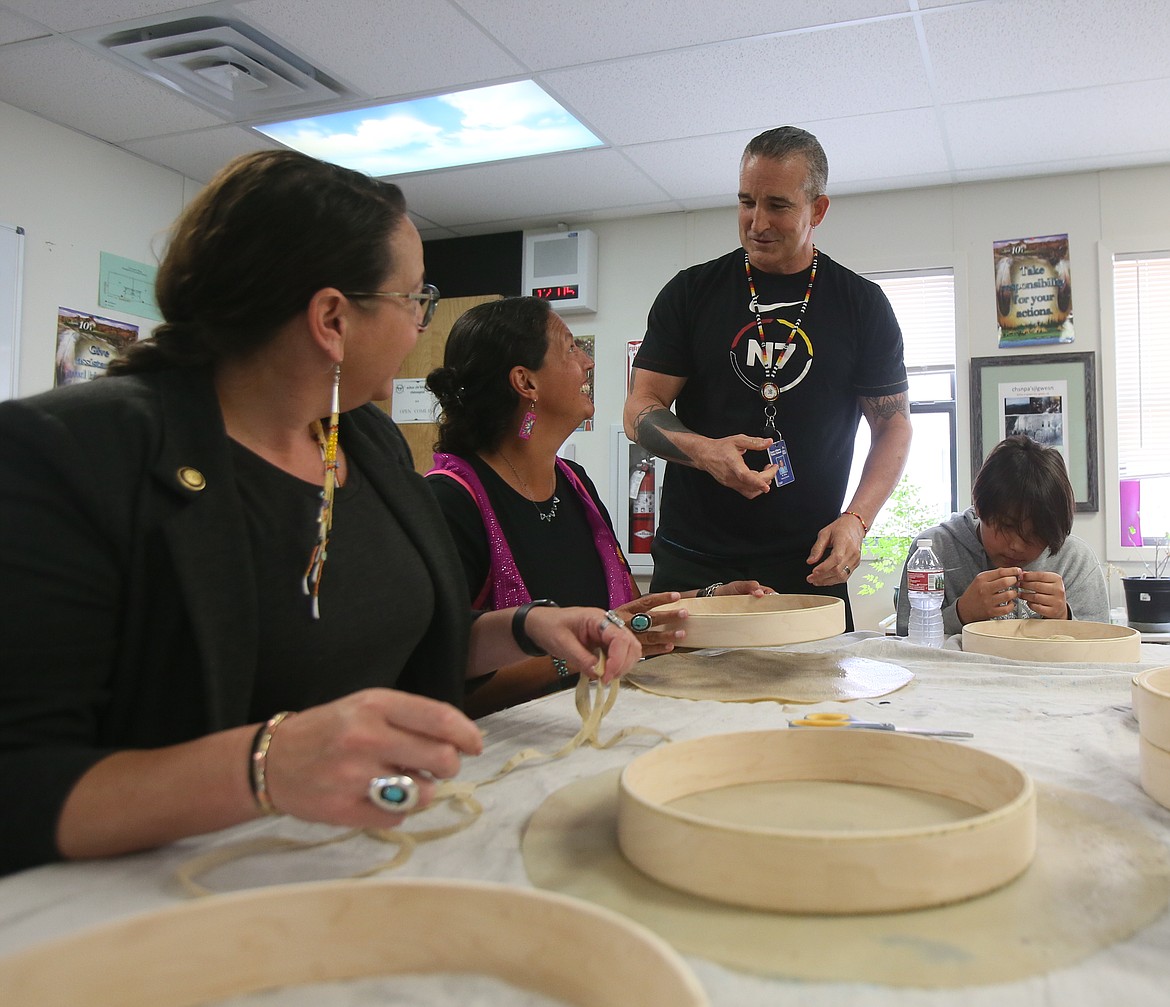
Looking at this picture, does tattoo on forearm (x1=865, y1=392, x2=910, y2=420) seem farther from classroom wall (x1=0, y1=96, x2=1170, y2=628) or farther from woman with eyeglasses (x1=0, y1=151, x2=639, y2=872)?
classroom wall (x1=0, y1=96, x2=1170, y2=628)

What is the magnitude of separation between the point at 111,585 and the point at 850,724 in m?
0.82

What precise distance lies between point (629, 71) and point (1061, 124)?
1814mm

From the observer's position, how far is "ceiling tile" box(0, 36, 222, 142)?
10.8ft

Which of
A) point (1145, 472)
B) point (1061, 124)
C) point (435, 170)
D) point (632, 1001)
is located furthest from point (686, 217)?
point (632, 1001)

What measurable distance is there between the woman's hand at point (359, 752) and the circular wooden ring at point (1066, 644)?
123 centimetres

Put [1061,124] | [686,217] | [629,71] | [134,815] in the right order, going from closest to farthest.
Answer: [134,815]
[629,71]
[1061,124]
[686,217]

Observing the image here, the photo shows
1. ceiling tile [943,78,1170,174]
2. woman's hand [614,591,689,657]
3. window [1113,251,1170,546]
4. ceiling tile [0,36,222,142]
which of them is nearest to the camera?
woman's hand [614,591,689,657]

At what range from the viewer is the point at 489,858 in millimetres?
715

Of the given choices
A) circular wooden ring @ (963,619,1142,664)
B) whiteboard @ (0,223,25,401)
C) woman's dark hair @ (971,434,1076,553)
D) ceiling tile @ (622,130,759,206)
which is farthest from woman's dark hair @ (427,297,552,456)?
whiteboard @ (0,223,25,401)

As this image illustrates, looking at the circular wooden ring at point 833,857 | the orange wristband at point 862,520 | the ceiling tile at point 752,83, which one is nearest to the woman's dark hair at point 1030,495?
the orange wristband at point 862,520

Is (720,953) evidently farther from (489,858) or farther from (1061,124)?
(1061,124)

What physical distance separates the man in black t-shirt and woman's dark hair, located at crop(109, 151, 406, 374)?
3.59 ft

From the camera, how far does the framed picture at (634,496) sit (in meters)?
4.96

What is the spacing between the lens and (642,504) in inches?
197
